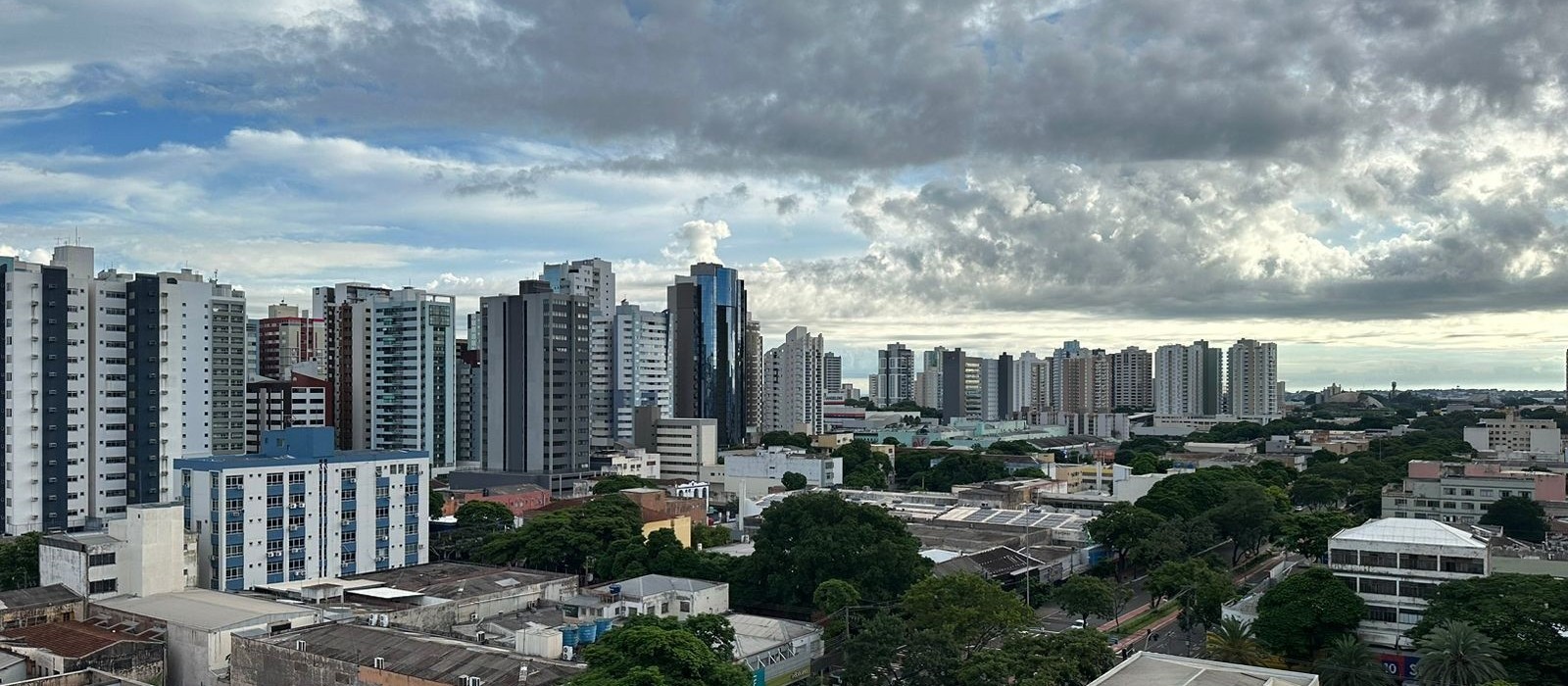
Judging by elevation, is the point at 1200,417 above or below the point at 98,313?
below

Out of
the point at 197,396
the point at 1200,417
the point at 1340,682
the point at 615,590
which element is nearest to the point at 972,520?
the point at 615,590

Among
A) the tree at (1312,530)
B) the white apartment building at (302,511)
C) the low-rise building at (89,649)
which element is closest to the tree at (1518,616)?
the tree at (1312,530)

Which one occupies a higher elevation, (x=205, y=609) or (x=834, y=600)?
(x=205, y=609)

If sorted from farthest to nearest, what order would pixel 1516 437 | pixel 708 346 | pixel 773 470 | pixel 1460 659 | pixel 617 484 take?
1. pixel 708 346
2. pixel 1516 437
3. pixel 773 470
4. pixel 617 484
5. pixel 1460 659

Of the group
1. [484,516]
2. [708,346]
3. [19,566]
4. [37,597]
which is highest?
[708,346]

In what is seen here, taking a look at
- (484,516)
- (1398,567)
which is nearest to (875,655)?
(1398,567)

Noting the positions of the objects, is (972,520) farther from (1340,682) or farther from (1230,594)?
(1340,682)

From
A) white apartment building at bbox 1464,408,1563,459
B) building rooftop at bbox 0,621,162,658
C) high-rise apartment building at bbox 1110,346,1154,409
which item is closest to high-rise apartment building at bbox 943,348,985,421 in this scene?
high-rise apartment building at bbox 1110,346,1154,409

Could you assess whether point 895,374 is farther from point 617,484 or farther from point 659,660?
point 659,660
